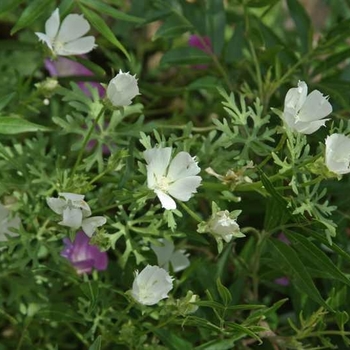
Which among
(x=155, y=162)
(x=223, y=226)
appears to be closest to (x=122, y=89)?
(x=155, y=162)

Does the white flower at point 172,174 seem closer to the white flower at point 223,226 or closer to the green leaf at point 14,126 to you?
the white flower at point 223,226

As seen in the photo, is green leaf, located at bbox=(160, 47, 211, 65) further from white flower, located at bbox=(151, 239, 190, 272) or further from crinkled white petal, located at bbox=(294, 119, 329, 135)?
crinkled white petal, located at bbox=(294, 119, 329, 135)

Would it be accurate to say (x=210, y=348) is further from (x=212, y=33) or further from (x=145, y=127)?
(x=212, y=33)

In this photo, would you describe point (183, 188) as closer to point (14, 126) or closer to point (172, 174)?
point (172, 174)

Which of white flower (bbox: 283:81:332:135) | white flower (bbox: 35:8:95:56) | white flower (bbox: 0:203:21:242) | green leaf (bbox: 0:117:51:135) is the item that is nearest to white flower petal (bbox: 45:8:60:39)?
white flower (bbox: 35:8:95:56)

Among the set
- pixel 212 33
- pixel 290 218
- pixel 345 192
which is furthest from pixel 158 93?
pixel 290 218
